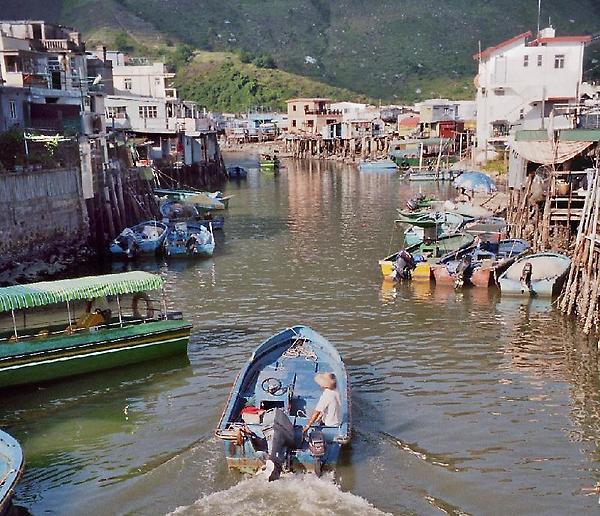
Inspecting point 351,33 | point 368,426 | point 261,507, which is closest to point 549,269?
point 368,426

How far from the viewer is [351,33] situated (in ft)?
501

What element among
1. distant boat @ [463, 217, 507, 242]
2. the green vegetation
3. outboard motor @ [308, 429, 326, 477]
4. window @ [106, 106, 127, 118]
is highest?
the green vegetation

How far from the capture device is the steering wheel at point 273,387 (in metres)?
15.3

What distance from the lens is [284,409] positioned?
14.6 metres

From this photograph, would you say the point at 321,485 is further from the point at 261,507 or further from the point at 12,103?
the point at 12,103

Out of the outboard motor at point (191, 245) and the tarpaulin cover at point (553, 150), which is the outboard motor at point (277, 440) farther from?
the outboard motor at point (191, 245)

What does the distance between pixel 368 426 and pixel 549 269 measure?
13.0 meters

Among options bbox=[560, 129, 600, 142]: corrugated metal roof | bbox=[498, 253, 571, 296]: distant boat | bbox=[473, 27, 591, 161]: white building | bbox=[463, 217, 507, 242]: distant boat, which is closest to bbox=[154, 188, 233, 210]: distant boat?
bbox=[463, 217, 507, 242]: distant boat

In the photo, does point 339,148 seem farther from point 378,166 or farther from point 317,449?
point 317,449

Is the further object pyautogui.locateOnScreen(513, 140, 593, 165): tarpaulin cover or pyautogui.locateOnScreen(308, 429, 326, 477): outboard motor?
pyautogui.locateOnScreen(513, 140, 593, 165): tarpaulin cover

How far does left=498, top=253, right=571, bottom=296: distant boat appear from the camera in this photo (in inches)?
1000

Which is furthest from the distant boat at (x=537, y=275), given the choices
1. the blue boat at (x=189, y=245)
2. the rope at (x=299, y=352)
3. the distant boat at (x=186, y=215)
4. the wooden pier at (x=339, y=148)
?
the wooden pier at (x=339, y=148)

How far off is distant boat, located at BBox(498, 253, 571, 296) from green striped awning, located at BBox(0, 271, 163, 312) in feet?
44.7

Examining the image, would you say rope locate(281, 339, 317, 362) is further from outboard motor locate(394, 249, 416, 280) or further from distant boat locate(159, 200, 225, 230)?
distant boat locate(159, 200, 225, 230)
